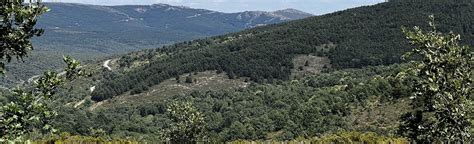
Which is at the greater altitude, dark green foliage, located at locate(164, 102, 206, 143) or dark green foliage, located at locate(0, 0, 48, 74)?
dark green foliage, located at locate(0, 0, 48, 74)

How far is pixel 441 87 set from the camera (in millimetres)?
15039

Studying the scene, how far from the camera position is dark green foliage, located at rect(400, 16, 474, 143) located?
14.9m

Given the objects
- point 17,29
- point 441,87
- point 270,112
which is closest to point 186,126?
point 441,87

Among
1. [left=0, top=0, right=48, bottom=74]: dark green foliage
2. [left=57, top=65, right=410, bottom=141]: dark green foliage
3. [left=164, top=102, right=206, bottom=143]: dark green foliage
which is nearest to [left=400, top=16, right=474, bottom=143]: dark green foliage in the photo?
[left=0, top=0, right=48, bottom=74]: dark green foliage

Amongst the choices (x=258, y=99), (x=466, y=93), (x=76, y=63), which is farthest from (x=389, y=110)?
(x=76, y=63)

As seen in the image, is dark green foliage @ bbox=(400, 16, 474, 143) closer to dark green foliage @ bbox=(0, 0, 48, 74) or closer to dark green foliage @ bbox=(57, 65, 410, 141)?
dark green foliage @ bbox=(0, 0, 48, 74)

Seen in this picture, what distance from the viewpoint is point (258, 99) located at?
176125 millimetres

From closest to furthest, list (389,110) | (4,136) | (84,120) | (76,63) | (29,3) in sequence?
(4,136)
(29,3)
(76,63)
(389,110)
(84,120)

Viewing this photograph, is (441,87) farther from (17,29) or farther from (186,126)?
(186,126)

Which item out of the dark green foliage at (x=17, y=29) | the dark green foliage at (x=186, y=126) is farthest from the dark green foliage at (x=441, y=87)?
the dark green foliage at (x=186, y=126)

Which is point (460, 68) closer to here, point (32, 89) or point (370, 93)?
point (32, 89)

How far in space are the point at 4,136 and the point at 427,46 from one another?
11199mm

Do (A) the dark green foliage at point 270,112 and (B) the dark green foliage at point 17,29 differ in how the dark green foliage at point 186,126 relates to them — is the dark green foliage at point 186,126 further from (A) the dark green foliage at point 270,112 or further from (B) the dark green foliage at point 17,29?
(B) the dark green foliage at point 17,29

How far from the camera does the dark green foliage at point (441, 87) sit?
14875 millimetres
